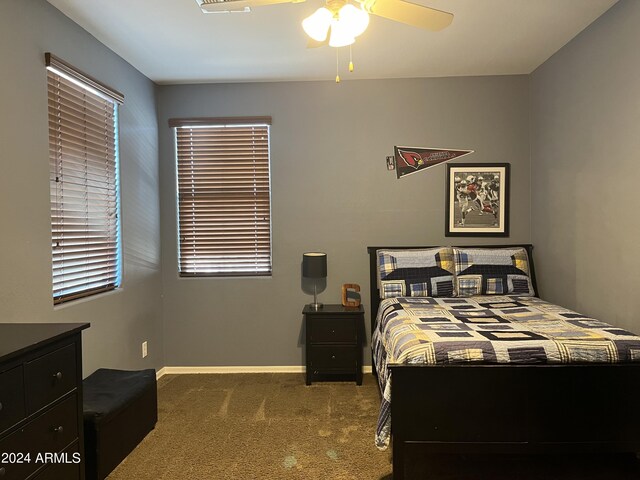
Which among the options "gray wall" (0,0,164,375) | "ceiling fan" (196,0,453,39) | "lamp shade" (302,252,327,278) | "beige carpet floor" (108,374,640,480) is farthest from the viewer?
"lamp shade" (302,252,327,278)

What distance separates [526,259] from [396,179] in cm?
130

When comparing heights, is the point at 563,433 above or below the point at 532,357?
below

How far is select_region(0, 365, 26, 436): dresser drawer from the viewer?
1.37 metres

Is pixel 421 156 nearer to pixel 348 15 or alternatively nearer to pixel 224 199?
pixel 224 199

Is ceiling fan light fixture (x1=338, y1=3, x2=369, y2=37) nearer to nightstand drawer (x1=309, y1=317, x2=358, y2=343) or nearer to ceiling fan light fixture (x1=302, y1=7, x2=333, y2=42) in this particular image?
ceiling fan light fixture (x1=302, y1=7, x2=333, y2=42)

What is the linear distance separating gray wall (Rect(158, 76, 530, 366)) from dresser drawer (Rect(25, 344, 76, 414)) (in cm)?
214

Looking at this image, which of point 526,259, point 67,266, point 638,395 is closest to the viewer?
point 638,395

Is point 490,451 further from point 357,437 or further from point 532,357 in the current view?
point 357,437

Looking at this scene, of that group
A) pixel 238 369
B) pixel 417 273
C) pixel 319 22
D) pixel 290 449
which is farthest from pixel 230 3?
pixel 238 369

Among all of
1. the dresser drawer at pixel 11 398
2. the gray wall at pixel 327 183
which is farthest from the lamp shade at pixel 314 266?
the dresser drawer at pixel 11 398

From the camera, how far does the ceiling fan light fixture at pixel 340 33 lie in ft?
5.42

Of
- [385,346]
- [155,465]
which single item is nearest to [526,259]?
[385,346]

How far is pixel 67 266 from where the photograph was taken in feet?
8.27

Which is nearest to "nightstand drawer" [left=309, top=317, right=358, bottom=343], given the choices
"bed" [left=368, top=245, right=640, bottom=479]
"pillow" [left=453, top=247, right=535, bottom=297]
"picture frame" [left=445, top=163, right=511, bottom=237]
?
"pillow" [left=453, top=247, right=535, bottom=297]
